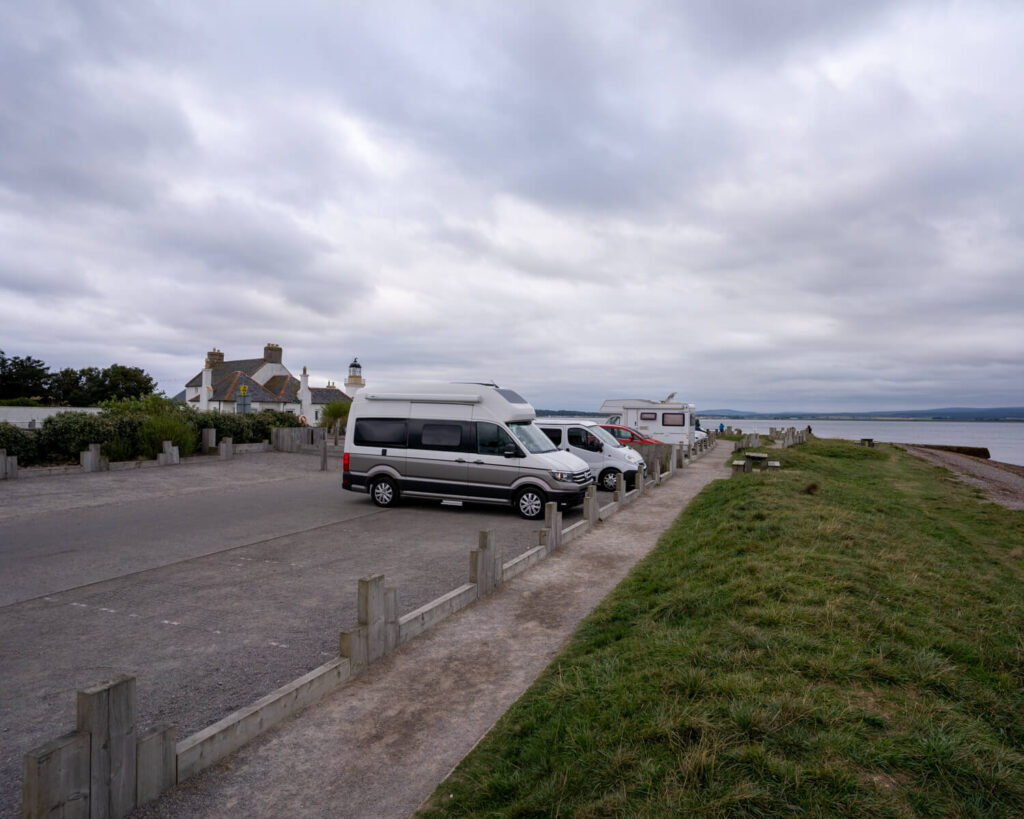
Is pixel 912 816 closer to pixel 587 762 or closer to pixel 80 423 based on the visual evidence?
pixel 587 762

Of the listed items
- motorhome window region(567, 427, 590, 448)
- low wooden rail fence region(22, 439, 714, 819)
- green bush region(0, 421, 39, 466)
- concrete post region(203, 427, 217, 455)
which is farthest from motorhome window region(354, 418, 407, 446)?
concrete post region(203, 427, 217, 455)

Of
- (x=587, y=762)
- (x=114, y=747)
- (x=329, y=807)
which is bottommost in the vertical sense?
(x=329, y=807)

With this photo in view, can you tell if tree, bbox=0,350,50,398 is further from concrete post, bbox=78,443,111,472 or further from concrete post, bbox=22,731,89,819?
concrete post, bbox=22,731,89,819

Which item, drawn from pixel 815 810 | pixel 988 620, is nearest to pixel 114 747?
pixel 815 810

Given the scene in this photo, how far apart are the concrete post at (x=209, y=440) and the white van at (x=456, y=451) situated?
39.6 feet

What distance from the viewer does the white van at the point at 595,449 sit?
16.2 meters

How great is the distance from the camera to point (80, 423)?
18.9 m

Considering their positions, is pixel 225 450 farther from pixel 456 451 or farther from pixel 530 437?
pixel 530 437

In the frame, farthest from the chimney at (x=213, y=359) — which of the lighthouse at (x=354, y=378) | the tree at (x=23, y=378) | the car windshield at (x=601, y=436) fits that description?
the car windshield at (x=601, y=436)

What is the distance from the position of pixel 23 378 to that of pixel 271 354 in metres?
20.9

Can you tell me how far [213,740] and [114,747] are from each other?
0.70 m

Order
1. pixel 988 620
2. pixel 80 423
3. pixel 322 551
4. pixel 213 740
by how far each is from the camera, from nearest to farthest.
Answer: pixel 213 740
pixel 988 620
pixel 322 551
pixel 80 423

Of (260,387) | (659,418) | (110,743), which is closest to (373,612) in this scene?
(110,743)

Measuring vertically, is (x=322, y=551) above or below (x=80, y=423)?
below
